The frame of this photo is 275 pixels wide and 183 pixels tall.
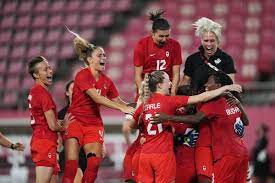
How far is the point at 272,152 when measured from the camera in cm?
1402

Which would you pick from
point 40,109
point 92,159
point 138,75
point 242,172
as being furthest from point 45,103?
point 242,172

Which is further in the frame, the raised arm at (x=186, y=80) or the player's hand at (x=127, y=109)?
the raised arm at (x=186, y=80)

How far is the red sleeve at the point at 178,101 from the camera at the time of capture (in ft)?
26.3

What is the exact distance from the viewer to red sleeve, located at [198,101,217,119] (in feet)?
27.0

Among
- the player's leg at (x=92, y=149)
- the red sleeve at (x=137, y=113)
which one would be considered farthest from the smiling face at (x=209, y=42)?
the player's leg at (x=92, y=149)

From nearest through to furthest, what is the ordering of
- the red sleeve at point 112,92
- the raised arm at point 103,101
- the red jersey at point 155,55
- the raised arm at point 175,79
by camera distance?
the raised arm at point 103,101
the raised arm at point 175,79
the red jersey at point 155,55
the red sleeve at point 112,92

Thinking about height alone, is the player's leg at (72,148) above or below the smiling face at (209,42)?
below

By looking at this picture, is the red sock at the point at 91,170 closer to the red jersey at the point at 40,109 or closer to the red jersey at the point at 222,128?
the red jersey at the point at 40,109

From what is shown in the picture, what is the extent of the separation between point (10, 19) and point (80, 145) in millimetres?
9986

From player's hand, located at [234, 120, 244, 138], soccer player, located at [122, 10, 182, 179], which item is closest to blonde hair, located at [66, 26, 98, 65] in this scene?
soccer player, located at [122, 10, 182, 179]

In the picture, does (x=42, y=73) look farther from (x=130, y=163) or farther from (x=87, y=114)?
(x=130, y=163)

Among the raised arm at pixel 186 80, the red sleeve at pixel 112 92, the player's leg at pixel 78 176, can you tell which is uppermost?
the raised arm at pixel 186 80

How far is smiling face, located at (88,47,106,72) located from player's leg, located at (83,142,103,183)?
0.88 m

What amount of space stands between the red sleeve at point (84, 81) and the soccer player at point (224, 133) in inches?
51.0
